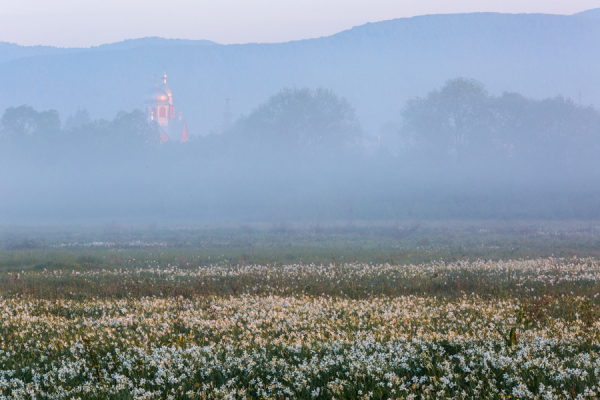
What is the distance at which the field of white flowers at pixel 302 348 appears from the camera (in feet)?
18.9

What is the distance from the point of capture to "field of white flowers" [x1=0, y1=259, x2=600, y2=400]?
18.9ft

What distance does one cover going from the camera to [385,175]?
8688 centimetres

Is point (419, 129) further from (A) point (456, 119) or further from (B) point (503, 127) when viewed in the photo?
(B) point (503, 127)

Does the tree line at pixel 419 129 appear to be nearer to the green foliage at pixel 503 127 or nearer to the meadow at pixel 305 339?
the green foliage at pixel 503 127

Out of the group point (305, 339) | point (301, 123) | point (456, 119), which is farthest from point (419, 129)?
point (305, 339)

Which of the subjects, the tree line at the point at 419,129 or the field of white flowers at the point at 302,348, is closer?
the field of white flowers at the point at 302,348

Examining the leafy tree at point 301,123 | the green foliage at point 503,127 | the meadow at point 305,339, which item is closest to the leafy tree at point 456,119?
the green foliage at point 503,127

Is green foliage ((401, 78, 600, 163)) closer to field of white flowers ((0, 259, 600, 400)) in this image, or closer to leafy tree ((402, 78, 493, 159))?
leafy tree ((402, 78, 493, 159))

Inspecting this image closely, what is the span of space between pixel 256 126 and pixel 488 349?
92.7 metres

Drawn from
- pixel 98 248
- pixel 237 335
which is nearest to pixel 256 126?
pixel 98 248

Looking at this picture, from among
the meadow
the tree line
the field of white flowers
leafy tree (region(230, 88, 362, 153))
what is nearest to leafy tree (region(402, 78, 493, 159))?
the tree line

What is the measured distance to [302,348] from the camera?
23.8 ft

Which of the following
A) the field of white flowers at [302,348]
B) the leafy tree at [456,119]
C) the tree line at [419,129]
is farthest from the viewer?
the leafy tree at [456,119]

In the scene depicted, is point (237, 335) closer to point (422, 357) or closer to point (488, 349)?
point (422, 357)
